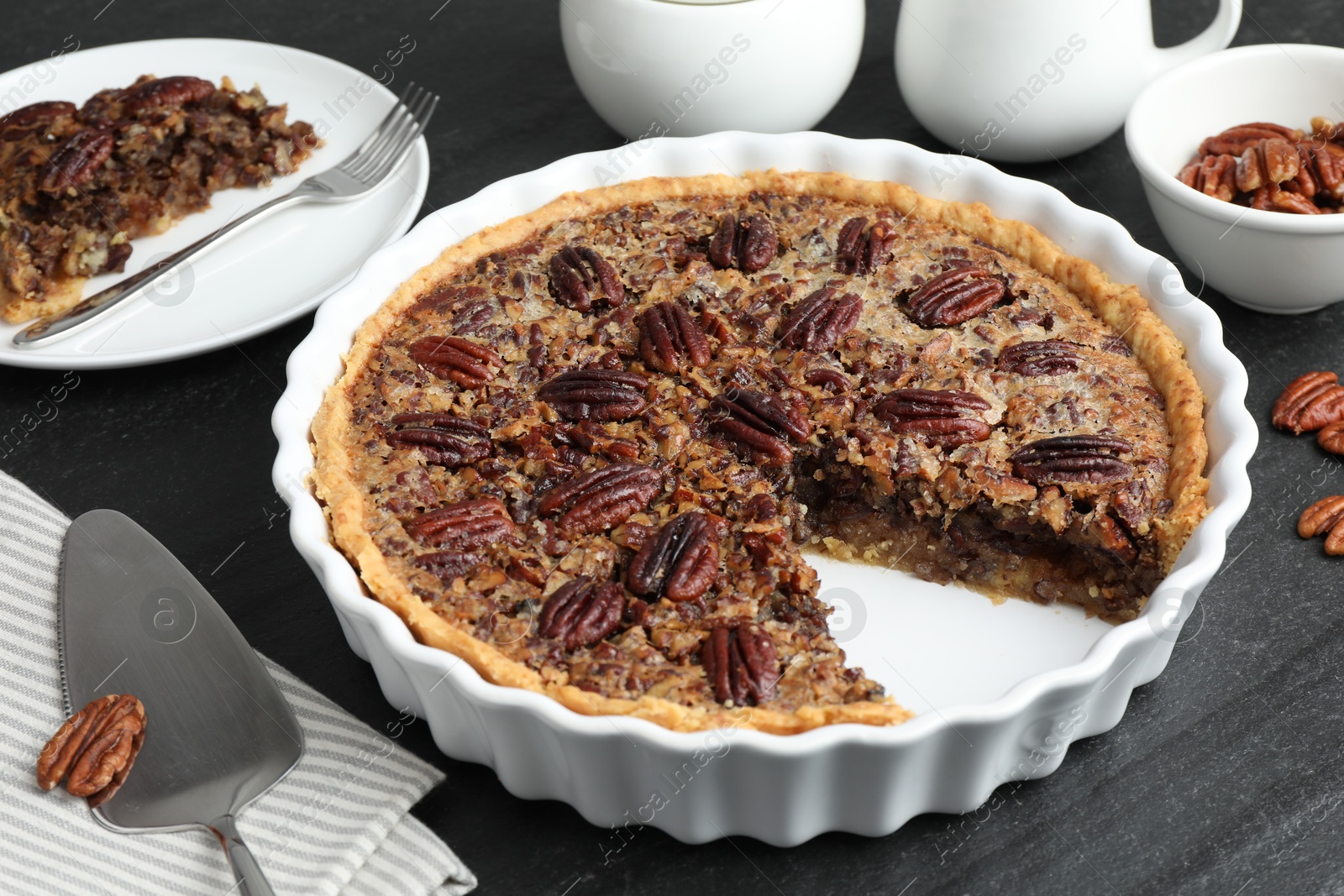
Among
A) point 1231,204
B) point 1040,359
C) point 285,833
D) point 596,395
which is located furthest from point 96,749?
point 1231,204

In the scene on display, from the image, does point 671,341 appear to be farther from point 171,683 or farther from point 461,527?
point 171,683

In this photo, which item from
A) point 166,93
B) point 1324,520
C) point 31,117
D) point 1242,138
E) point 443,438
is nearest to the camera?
point 443,438

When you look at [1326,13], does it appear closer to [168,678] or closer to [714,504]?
[714,504]

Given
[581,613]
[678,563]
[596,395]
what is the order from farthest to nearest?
1. [596,395]
2. [678,563]
3. [581,613]

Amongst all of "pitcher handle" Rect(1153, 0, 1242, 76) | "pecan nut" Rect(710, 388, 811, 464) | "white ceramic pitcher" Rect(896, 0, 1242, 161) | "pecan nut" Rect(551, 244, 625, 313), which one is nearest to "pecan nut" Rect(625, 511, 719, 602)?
"pecan nut" Rect(710, 388, 811, 464)

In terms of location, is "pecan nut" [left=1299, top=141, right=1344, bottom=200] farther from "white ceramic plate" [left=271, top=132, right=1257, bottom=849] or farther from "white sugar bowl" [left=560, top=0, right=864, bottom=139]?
"white sugar bowl" [left=560, top=0, right=864, bottom=139]

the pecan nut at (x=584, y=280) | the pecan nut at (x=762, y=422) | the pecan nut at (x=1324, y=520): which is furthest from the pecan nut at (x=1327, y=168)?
the pecan nut at (x=584, y=280)
